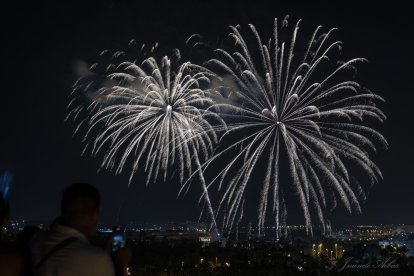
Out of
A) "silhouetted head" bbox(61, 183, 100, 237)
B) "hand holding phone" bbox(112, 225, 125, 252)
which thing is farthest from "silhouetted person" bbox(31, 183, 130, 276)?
"hand holding phone" bbox(112, 225, 125, 252)

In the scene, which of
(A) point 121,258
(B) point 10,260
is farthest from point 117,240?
(B) point 10,260

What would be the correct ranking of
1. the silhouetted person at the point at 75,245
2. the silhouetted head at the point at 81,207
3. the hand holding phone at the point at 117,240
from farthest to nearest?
the hand holding phone at the point at 117,240 → the silhouetted head at the point at 81,207 → the silhouetted person at the point at 75,245

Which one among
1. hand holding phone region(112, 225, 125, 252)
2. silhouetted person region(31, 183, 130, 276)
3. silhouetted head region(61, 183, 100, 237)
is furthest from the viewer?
hand holding phone region(112, 225, 125, 252)

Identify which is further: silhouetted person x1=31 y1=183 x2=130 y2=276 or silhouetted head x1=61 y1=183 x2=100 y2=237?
silhouetted head x1=61 y1=183 x2=100 y2=237

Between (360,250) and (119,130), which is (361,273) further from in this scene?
(119,130)

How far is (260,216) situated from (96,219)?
2231cm

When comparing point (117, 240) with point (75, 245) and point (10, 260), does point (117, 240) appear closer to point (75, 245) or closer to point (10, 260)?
point (75, 245)

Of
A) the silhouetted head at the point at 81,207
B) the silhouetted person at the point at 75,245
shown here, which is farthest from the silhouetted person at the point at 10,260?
the silhouetted head at the point at 81,207

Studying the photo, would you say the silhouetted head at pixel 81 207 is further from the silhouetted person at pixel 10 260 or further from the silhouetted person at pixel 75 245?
the silhouetted person at pixel 10 260

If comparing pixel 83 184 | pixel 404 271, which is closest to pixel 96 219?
pixel 83 184

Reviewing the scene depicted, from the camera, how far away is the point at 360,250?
228 feet

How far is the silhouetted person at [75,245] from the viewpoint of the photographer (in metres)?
2.93

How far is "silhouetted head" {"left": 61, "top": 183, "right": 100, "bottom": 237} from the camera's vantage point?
3.16m

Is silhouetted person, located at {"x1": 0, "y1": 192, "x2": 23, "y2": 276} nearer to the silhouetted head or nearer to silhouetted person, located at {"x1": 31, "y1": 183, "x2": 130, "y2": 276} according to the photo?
silhouetted person, located at {"x1": 31, "y1": 183, "x2": 130, "y2": 276}
